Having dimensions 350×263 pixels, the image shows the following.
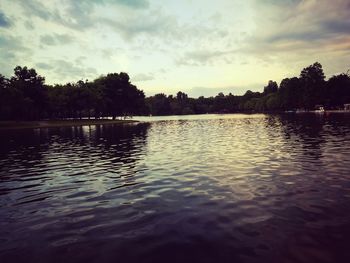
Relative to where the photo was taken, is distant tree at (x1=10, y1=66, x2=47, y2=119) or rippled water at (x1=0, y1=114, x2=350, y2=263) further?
distant tree at (x1=10, y1=66, x2=47, y2=119)

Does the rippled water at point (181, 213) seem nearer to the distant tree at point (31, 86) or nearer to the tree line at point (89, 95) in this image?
the tree line at point (89, 95)

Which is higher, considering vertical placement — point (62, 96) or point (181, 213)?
point (62, 96)

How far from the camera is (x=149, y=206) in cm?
1346

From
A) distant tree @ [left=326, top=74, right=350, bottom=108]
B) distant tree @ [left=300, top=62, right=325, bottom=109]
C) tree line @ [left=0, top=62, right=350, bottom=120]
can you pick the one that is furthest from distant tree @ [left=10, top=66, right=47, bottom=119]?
distant tree @ [left=326, top=74, right=350, bottom=108]

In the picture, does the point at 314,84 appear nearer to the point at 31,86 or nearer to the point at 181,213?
the point at 31,86

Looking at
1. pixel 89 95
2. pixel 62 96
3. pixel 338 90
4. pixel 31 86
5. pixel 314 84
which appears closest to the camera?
pixel 31 86

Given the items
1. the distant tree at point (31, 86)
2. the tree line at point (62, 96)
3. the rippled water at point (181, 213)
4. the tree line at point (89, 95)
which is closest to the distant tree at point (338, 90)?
the tree line at point (89, 95)

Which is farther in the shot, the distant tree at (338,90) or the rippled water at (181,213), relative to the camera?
the distant tree at (338,90)

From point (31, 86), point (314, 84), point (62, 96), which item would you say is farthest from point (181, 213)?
point (314, 84)

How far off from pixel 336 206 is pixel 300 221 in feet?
8.26

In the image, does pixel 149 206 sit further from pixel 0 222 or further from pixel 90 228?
pixel 0 222

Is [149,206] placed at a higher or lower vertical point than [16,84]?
lower

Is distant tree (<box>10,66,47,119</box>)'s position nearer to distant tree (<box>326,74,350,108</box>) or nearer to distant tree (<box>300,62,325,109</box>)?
distant tree (<box>300,62,325,109</box>)

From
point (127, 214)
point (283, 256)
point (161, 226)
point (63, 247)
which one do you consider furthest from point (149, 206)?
point (283, 256)
